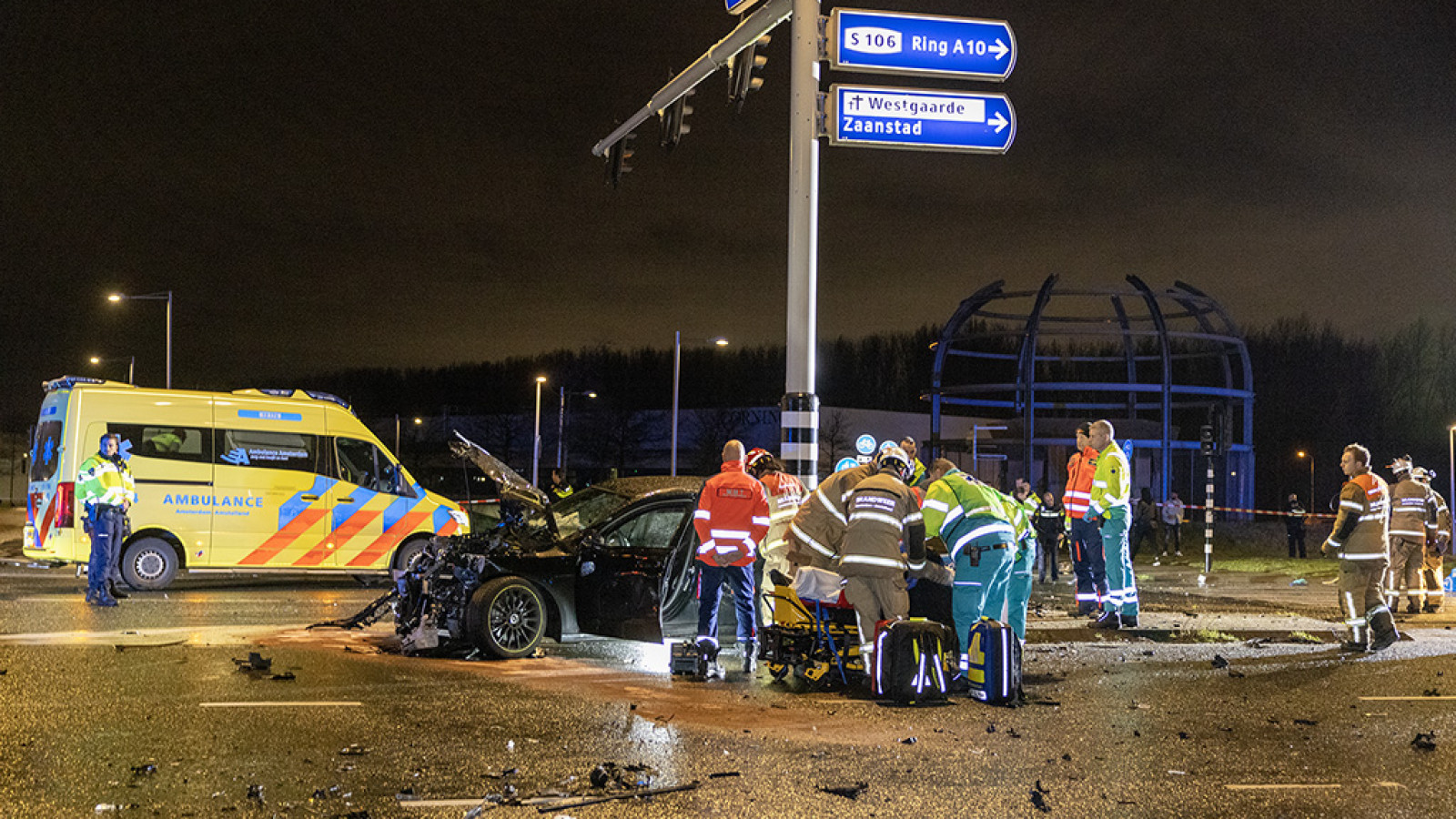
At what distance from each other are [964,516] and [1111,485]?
13.3 feet

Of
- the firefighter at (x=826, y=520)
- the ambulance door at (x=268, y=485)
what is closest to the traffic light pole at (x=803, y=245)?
the firefighter at (x=826, y=520)

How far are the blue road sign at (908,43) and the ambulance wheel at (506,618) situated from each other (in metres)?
5.86

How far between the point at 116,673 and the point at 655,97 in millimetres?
8303

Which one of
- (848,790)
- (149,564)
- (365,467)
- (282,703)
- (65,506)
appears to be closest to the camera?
(848,790)

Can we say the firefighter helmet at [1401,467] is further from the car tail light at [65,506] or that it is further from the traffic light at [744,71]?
the car tail light at [65,506]

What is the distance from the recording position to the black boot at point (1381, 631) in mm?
11203

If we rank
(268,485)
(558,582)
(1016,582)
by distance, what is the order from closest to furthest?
(1016,582) < (558,582) < (268,485)

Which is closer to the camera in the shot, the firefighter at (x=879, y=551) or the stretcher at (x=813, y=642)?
the firefighter at (x=879, y=551)

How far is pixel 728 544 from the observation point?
9.43 meters

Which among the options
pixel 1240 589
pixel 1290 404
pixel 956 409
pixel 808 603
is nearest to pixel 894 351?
pixel 956 409

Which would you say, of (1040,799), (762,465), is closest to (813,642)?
(762,465)

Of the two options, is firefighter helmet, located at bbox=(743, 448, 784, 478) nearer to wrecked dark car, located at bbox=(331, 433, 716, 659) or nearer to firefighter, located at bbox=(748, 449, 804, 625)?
firefighter, located at bbox=(748, 449, 804, 625)

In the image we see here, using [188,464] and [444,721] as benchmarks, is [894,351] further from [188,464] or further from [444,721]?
[444,721]

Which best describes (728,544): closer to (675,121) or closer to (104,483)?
(675,121)
